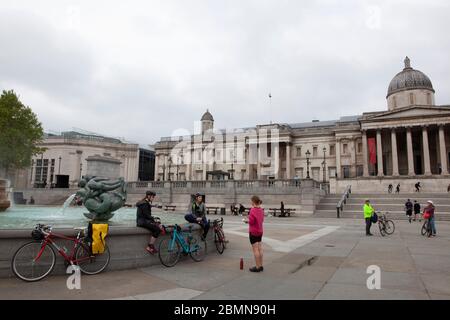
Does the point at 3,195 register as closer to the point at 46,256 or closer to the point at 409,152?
the point at 46,256

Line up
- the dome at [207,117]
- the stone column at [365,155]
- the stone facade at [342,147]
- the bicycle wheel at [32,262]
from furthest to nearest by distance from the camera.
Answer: the dome at [207,117], the stone column at [365,155], the stone facade at [342,147], the bicycle wheel at [32,262]

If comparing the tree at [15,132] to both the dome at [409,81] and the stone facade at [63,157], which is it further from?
the dome at [409,81]

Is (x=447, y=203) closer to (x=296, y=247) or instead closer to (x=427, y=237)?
(x=427, y=237)

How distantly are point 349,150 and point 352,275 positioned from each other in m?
65.4

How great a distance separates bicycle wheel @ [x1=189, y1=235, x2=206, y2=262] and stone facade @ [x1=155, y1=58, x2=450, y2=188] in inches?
Result: 1525

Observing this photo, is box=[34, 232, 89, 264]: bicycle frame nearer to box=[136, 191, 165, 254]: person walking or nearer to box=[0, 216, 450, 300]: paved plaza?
box=[0, 216, 450, 300]: paved plaza

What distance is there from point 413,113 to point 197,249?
60.2 metres

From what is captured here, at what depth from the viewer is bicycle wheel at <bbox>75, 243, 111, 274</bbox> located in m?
7.39

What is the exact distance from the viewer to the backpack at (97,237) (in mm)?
7332

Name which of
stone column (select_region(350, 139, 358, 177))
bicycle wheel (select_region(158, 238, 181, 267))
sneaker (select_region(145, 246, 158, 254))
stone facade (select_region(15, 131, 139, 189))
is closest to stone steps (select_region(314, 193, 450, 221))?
bicycle wheel (select_region(158, 238, 181, 267))

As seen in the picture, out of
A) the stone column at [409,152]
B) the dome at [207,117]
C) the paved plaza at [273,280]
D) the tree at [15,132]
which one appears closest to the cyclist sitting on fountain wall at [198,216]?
the paved plaza at [273,280]

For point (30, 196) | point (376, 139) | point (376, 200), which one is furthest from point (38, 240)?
point (376, 139)

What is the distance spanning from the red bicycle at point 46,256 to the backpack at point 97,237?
127 mm

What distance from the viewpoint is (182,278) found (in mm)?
7383
